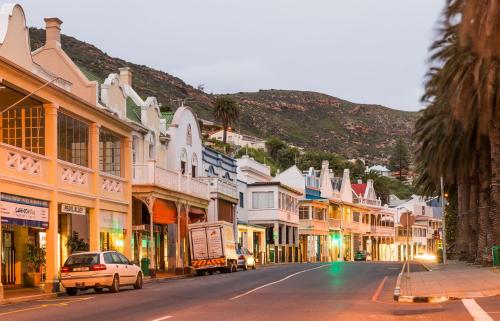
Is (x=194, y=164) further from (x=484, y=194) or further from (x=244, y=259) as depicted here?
(x=484, y=194)

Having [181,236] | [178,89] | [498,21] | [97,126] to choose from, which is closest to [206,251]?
[181,236]

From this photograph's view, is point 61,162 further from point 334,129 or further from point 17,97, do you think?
point 334,129

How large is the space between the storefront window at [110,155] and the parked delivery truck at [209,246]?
8.38m

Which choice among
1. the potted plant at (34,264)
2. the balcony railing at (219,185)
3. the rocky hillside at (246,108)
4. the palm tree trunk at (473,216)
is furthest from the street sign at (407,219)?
the rocky hillside at (246,108)

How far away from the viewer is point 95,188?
120ft

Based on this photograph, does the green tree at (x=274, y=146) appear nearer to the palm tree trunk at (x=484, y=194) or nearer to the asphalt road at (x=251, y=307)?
the palm tree trunk at (x=484, y=194)

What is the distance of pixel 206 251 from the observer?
4750 centimetres

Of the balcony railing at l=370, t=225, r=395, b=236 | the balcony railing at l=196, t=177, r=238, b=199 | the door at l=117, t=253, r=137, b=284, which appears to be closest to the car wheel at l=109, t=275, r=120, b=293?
the door at l=117, t=253, r=137, b=284

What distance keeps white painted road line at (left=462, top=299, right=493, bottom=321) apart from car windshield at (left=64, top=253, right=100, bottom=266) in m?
13.4

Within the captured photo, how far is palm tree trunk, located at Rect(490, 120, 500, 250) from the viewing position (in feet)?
133

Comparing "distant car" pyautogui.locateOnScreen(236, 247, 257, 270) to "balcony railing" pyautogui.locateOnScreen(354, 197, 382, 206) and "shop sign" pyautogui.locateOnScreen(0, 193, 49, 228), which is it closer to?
"shop sign" pyautogui.locateOnScreen(0, 193, 49, 228)

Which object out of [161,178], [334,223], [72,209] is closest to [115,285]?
[72,209]

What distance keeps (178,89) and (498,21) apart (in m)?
154

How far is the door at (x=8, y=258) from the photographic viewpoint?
3244cm
